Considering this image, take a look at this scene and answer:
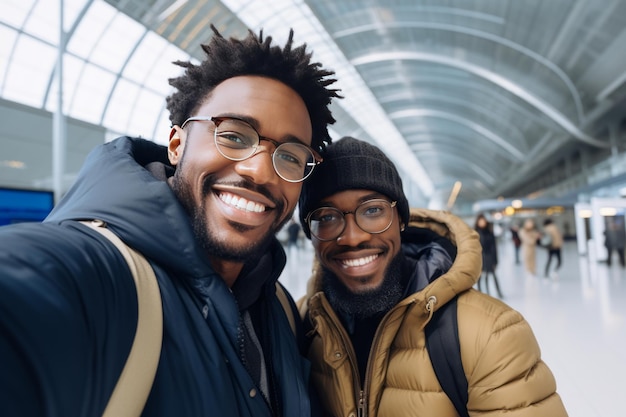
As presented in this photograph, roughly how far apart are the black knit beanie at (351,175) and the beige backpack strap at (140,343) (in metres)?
1.10

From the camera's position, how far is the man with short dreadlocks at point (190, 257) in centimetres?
66

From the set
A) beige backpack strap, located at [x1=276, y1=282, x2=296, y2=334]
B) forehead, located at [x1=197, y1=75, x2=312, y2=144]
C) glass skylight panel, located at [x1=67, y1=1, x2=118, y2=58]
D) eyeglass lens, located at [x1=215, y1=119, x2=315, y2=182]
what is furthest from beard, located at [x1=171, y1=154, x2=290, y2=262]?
glass skylight panel, located at [x1=67, y1=1, x2=118, y2=58]

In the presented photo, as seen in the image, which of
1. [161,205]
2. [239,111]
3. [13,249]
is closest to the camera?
[13,249]

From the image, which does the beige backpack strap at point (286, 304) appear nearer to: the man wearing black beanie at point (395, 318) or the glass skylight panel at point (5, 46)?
the man wearing black beanie at point (395, 318)

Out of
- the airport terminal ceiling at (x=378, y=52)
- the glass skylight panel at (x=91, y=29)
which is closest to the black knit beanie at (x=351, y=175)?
the airport terminal ceiling at (x=378, y=52)

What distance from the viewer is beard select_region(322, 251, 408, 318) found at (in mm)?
1798

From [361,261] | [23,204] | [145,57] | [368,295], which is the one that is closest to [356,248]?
[361,261]

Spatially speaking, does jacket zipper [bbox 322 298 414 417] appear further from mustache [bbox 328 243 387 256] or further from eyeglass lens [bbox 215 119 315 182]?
eyeglass lens [bbox 215 119 315 182]

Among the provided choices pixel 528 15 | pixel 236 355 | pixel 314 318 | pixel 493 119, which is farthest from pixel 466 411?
pixel 493 119

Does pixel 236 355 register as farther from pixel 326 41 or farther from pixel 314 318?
pixel 326 41

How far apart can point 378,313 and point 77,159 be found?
14.7 metres

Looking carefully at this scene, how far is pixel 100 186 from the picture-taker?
108 cm

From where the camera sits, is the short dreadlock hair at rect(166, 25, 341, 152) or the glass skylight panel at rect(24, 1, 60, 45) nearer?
the short dreadlock hair at rect(166, 25, 341, 152)

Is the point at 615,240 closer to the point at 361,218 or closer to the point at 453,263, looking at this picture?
the point at 453,263
